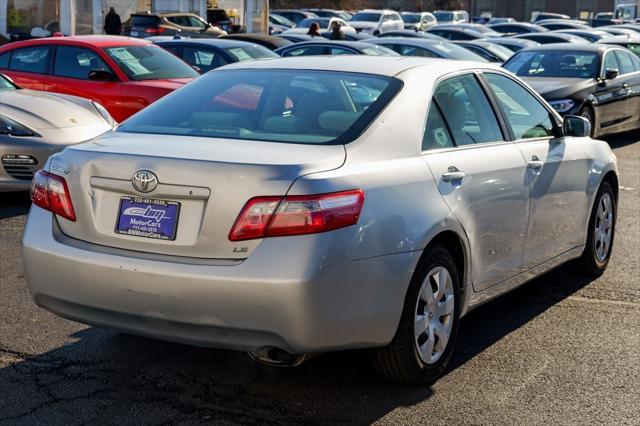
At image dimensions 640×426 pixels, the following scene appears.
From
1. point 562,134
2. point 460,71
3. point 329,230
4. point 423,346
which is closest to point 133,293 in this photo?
point 329,230

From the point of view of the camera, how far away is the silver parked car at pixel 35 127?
912 centimetres

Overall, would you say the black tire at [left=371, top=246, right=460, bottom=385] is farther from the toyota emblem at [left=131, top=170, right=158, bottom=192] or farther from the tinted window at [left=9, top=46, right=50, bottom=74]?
the tinted window at [left=9, top=46, right=50, bottom=74]

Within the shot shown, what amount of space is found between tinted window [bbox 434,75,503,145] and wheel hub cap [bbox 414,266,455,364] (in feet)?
2.63

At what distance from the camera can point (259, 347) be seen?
4.23 meters

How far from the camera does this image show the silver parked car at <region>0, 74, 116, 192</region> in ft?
29.9

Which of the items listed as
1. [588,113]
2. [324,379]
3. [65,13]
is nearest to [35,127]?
[324,379]

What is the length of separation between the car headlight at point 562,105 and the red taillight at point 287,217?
10366 millimetres

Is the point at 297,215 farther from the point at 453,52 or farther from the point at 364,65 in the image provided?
the point at 453,52

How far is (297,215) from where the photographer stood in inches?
164

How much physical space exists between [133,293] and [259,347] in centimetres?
58

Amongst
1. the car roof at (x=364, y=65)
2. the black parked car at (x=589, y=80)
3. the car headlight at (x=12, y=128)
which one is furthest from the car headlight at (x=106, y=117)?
the black parked car at (x=589, y=80)

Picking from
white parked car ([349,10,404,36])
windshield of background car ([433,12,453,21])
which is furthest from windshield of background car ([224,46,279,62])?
windshield of background car ([433,12,453,21])

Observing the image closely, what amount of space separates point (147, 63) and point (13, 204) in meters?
3.87

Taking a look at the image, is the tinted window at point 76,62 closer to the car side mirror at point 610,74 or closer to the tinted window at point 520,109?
the car side mirror at point 610,74
